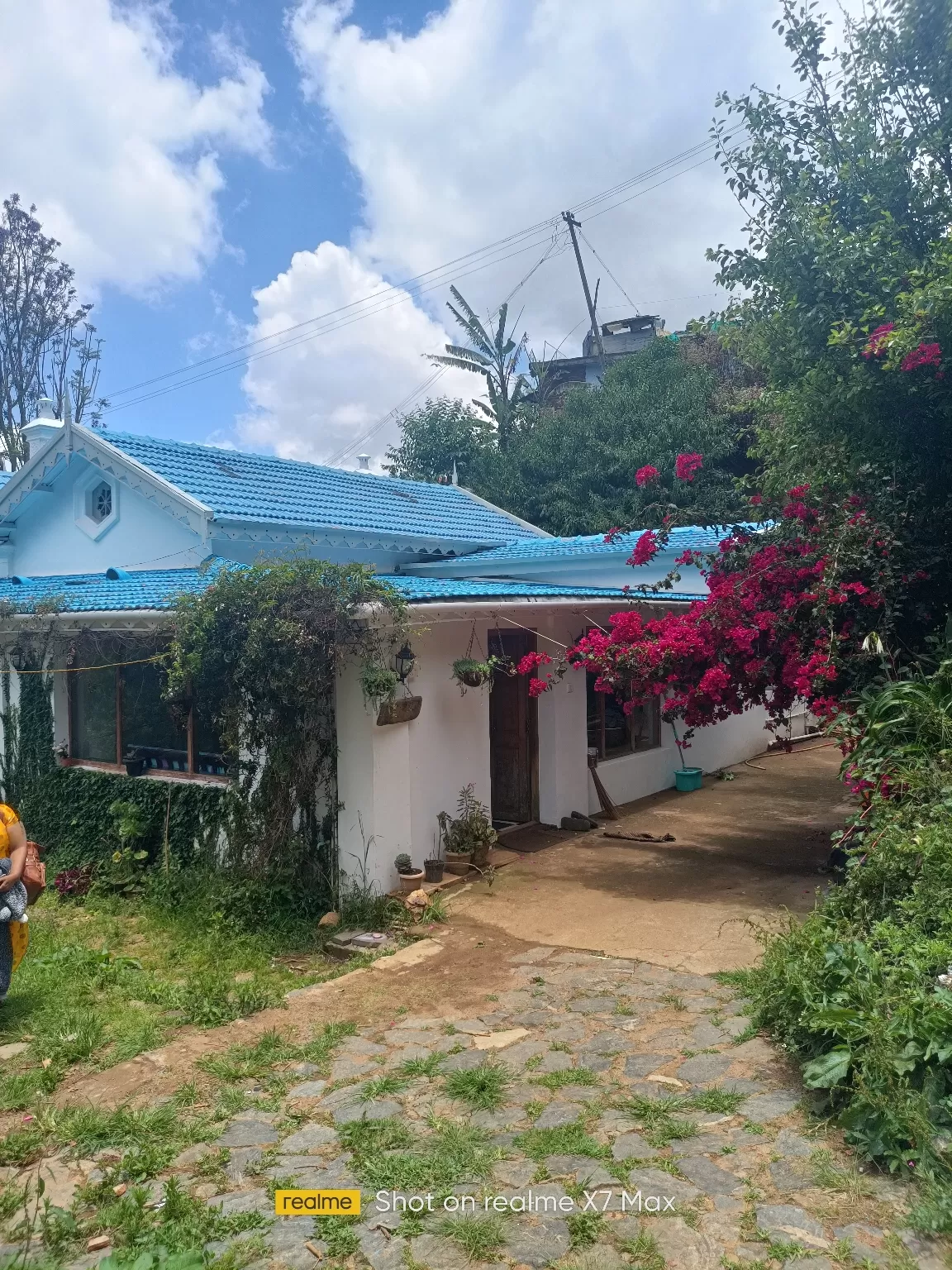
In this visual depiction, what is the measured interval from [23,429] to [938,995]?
15.4 metres

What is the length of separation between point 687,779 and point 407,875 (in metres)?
5.81

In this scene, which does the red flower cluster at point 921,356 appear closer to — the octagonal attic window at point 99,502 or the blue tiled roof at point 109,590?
the blue tiled roof at point 109,590

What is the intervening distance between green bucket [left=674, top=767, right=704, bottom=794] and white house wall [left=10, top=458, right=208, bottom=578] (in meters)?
6.85

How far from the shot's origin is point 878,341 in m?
6.68

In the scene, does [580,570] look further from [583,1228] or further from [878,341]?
[583,1228]

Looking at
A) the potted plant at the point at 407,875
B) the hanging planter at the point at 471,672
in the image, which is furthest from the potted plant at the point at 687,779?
the potted plant at the point at 407,875

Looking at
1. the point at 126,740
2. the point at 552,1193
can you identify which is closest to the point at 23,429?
the point at 126,740

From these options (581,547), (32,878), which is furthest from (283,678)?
(581,547)

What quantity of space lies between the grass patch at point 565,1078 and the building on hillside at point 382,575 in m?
3.09

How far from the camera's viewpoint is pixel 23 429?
14875 mm

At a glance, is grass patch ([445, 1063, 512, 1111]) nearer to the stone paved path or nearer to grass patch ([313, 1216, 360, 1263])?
the stone paved path

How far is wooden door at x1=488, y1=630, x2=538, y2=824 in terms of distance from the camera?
395 inches

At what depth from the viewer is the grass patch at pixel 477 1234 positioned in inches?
125

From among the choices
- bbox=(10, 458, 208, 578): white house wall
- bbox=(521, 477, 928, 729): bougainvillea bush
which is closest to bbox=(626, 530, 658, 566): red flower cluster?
bbox=(521, 477, 928, 729): bougainvillea bush
